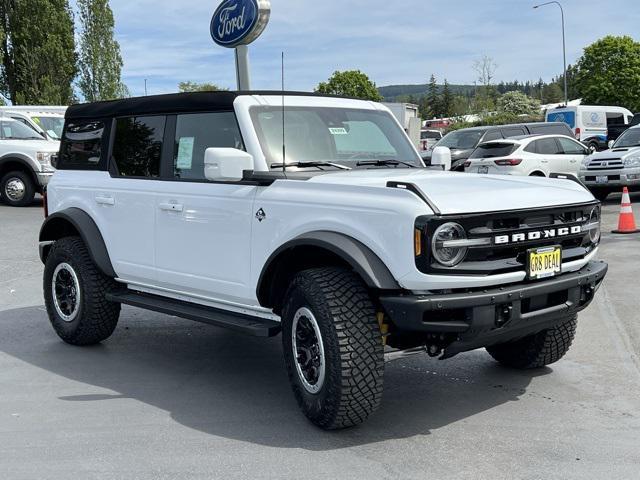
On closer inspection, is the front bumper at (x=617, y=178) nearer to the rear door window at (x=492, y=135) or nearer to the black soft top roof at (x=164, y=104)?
the rear door window at (x=492, y=135)

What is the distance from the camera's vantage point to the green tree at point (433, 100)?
386 ft

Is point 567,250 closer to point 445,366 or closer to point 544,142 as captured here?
point 445,366

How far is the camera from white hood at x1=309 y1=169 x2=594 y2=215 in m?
4.06

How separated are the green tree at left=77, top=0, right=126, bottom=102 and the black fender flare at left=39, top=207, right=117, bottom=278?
51066mm

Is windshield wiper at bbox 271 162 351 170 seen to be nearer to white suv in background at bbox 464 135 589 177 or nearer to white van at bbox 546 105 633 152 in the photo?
white suv in background at bbox 464 135 589 177

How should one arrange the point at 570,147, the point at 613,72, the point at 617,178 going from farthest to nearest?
the point at 613,72
the point at 570,147
the point at 617,178

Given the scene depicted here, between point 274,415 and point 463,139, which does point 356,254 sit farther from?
point 463,139

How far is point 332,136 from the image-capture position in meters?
5.36

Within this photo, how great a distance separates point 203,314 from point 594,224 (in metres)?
2.52

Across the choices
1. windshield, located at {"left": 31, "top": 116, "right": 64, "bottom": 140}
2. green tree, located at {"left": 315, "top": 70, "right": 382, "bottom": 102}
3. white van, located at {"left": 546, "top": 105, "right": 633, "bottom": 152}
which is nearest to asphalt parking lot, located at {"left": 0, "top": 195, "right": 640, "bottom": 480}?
windshield, located at {"left": 31, "top": 116, "right": 64, "bottom": 140}

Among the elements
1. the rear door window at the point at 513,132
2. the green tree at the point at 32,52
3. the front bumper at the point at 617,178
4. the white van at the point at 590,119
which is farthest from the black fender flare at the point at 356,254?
the green tree at the point at 32,52

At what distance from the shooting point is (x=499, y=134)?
21422 millimetres

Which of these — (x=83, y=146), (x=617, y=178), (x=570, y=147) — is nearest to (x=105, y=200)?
(x=83, y=146)

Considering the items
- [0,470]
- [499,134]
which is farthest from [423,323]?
[499,134]
